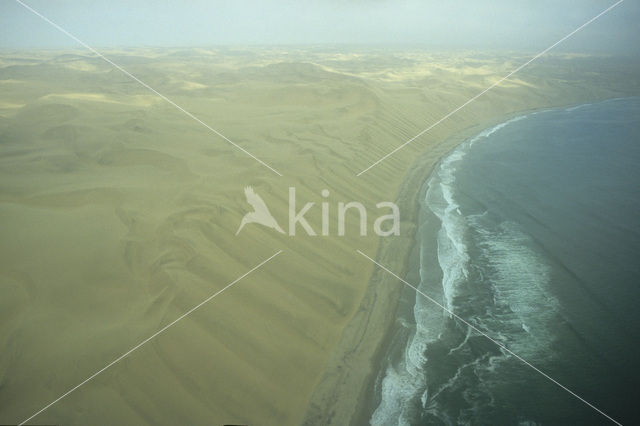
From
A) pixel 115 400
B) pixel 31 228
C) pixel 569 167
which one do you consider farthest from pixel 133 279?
pixel 569 167

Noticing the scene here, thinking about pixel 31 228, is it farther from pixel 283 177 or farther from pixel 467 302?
pixel 467 302

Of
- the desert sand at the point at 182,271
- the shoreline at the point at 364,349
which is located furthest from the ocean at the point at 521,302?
the desert sand at the point at 182,271

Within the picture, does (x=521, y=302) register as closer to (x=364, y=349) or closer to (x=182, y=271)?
(x=364, y=349)

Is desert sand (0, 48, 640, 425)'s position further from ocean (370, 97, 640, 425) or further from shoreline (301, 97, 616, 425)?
ocean (370, 97, 640, 425)

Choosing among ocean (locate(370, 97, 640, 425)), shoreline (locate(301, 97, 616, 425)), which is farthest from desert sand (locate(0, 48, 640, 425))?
ocean (locate(370, 97, 640, 425))

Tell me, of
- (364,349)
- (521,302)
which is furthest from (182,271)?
(521,302)

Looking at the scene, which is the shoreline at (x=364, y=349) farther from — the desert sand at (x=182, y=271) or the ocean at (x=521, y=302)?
the ocean at (x=521, y=302)
